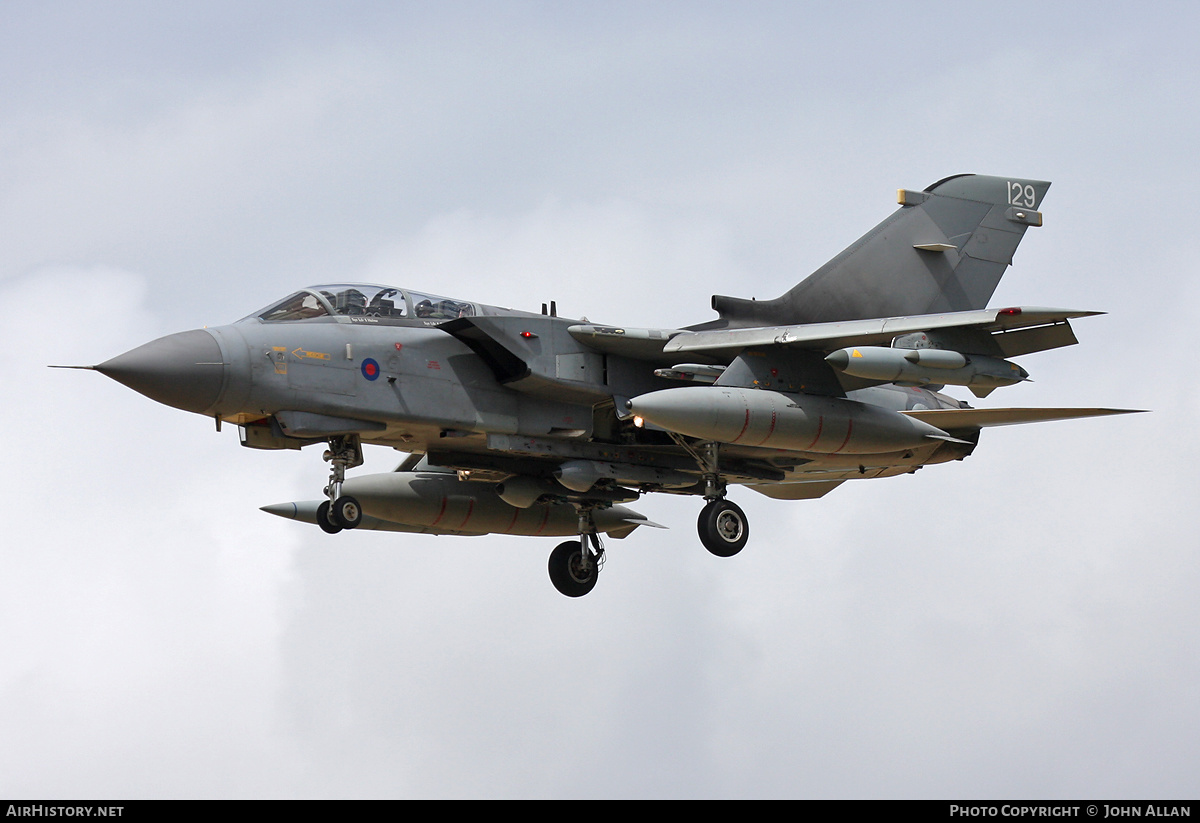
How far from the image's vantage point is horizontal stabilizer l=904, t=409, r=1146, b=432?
75.8 feet

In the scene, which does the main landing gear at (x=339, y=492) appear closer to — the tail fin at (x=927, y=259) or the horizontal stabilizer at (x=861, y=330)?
the horizontal stabilizer at (x=861, y=330)

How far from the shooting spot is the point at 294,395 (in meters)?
19.8

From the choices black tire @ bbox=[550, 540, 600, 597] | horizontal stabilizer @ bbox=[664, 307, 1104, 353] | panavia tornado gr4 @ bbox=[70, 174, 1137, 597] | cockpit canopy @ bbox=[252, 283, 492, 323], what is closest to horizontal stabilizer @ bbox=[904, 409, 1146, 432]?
panavia tornado gr4 @ bbox=[70, 174, 1137, 597]

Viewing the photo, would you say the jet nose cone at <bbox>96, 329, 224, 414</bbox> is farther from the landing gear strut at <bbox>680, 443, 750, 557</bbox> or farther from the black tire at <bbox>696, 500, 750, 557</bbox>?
the black tire at <bbox>696, 500, 750, 557</bbox>

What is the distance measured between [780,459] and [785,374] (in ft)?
7.24

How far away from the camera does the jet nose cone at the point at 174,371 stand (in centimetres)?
1916

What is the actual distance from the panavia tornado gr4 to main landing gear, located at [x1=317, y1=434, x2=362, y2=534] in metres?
0.03

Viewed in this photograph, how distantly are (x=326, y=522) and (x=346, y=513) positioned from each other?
0.31 metres

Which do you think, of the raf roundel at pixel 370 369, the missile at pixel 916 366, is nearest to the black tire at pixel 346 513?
the raf roundel at pixel 370 369
